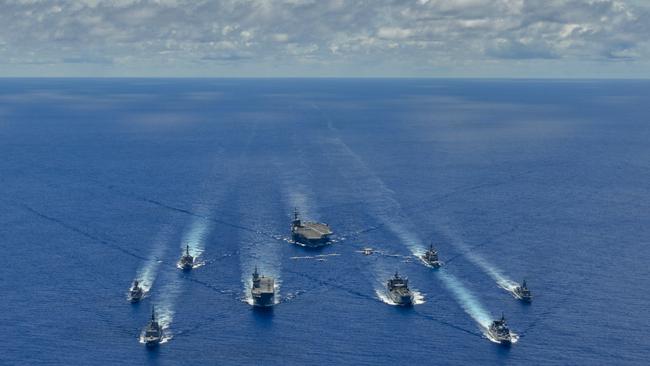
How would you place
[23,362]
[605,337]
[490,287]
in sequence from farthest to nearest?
[490,287], [605,337], [23,362]

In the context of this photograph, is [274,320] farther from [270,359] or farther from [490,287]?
[490,287]

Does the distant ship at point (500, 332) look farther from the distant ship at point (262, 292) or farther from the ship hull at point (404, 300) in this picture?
the distant ship at point (262, 292)

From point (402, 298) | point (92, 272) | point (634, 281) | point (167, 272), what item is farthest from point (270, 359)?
point (634, 281)

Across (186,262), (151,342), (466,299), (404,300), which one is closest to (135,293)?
(186,262)

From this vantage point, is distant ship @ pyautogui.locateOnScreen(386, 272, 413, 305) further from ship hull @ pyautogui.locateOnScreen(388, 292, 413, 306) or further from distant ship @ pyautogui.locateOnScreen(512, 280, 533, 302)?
distant ship @ pyautogui.locateOnScreen(512, 280, 533, 302)

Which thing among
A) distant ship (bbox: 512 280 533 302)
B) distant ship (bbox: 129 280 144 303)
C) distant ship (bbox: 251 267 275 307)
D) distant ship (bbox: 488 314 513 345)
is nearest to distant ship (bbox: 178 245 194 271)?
distant ship (bbox: 129 280 144 303)

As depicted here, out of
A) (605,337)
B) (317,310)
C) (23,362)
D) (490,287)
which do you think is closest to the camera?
(23,362)
